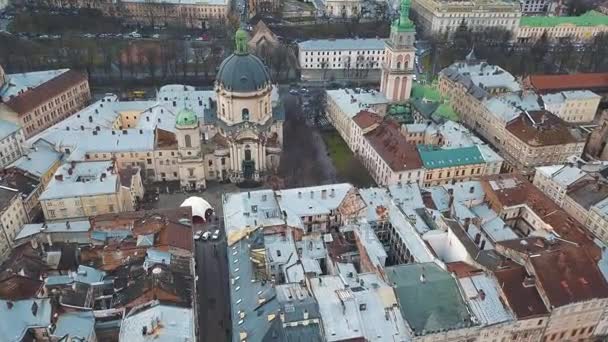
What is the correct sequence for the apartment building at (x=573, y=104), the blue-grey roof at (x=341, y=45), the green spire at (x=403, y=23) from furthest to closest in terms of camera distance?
1. the blue-grey roof at (x=341, y=45)
2. the apartment building at (x=573, y=104)
3. the green spire at (x=403, y=23)

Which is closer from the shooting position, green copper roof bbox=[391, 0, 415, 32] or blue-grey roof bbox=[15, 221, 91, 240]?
blue-grey roof bbox=[15, 221, 91, 240]

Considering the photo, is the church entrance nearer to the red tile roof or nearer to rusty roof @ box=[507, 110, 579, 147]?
rusty roof @ box=[507, 110, 579, 147]

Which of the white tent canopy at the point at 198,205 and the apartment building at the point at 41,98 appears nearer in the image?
the white tent canopy at the point at 198,205

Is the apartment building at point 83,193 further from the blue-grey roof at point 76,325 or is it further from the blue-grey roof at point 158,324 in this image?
the blue-grey roof at point 158,324

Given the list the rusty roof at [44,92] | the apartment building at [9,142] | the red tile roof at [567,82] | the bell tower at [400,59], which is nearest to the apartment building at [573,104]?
the red tile roof at [567,82]

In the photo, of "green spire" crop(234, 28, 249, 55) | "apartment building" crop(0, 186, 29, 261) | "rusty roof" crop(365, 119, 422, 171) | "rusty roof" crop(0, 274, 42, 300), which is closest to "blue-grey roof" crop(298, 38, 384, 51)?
"rusty roof" crop(365, 119, 422, 171)

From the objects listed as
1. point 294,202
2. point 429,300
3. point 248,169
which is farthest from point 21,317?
point 248,169
